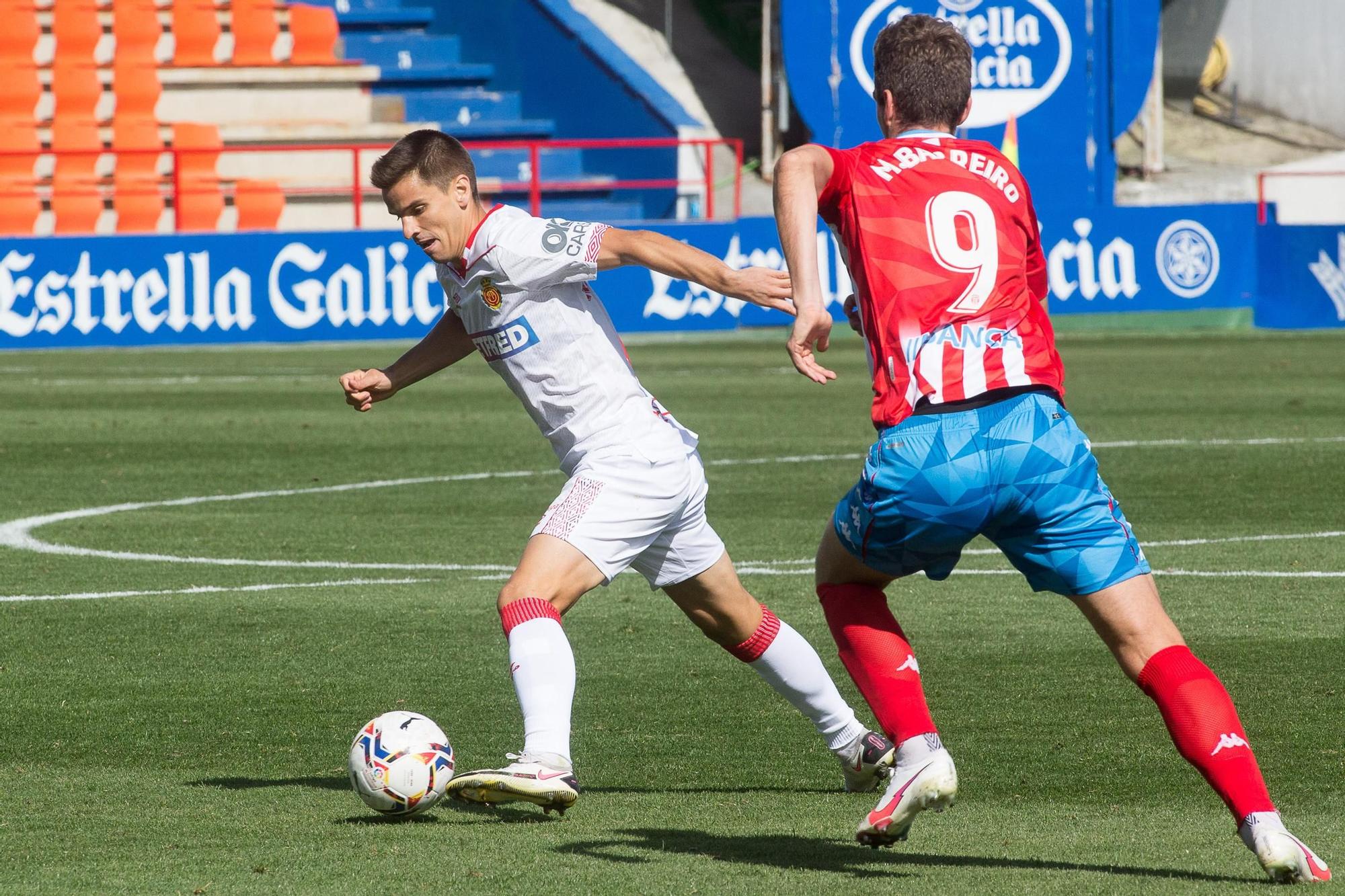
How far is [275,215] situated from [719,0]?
34.5 ft

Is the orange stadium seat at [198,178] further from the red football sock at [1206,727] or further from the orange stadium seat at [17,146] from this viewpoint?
the red football sock at [1206,727]

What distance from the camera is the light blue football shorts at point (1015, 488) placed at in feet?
13.1

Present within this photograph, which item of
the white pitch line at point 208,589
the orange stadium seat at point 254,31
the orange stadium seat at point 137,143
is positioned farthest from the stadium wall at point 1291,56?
the white pitch line at point 208,589

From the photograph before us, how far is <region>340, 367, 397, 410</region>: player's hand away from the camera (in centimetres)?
525

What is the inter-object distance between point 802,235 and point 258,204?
832 inches

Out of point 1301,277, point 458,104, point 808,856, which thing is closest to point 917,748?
point 808,856

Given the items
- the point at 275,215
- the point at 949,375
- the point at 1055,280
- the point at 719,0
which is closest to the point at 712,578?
the point at 949,375

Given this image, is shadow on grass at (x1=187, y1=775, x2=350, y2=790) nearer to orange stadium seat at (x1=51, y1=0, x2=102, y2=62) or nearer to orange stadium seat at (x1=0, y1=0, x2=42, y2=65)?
orange stadium seat at (x1=0, y1=0, x2=42, y2=65)

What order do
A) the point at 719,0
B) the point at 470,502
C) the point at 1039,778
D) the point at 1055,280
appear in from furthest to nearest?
1. the point at 719,0
2. the point at 1055,280
3. the point at 470,502
4. the point at 1039,778

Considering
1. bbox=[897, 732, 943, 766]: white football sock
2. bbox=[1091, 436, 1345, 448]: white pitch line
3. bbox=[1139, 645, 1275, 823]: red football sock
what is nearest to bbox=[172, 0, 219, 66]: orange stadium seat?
bbox=[1091, 436, 1345, 448]: white pitch line

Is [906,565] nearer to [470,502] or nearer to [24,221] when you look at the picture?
[470,502]

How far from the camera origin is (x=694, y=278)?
4.59 m

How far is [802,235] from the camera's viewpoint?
398 cm

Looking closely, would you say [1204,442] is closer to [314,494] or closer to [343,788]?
[314,494]
